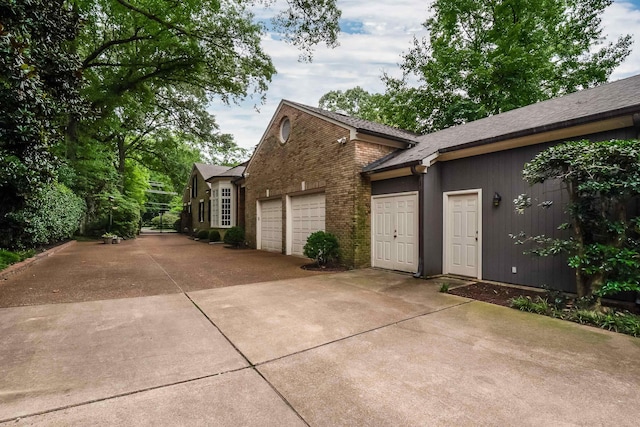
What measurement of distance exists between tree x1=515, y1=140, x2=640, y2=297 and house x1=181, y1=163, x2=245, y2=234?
1456 cm

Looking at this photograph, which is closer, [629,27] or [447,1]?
[629,27]

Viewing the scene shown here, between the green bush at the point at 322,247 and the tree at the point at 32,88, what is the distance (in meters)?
6.23

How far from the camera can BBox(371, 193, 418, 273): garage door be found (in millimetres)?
7293

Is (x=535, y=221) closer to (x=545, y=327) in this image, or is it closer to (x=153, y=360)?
(x=545, y=327)

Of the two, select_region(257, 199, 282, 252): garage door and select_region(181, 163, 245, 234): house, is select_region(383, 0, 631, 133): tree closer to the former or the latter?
select_region(257, 199, 282, 252): garage door

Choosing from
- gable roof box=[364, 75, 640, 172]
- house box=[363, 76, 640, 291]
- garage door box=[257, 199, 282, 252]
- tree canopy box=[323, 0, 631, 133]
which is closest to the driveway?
garage door box=[257, 199, 282, 252]

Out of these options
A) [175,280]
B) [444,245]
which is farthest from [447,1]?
[175,280]

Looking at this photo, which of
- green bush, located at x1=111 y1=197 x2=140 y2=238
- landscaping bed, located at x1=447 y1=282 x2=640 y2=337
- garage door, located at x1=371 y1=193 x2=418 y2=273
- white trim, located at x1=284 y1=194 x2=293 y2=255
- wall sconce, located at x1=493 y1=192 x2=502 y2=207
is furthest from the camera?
green bush, located at x1=111 y1=197 x2=140 y2=238

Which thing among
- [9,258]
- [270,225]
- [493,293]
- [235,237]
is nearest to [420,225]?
[493,293]

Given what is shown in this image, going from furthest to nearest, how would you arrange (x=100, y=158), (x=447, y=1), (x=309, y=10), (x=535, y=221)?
1. (x=447, y=1)
2. (x=100, y=158)
3. (x=309, y=10)
4. (x=535, y=221)

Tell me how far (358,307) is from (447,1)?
69.9 ft

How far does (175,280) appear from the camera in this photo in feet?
21.3

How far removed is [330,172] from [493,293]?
5.39 metres

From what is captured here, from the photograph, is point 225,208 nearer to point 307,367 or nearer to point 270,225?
point 270,225
